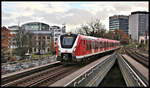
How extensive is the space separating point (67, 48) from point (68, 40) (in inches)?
28.2

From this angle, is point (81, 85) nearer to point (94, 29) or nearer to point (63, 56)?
point (63, 56)

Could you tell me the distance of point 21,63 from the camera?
56.7 ft

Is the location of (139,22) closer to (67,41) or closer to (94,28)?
(94,28)

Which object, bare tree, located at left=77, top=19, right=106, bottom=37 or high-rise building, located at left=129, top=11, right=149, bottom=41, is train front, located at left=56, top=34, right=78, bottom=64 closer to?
bare tree, located at left=77, top=19, right=106, bottom=37

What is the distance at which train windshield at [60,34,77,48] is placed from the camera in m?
18.9

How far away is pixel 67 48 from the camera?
61.7 ft

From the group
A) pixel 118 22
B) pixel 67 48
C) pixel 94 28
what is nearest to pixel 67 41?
pixel 67 48

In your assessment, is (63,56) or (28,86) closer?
(28,86)

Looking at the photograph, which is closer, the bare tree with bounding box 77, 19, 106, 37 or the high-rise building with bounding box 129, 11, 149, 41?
the bare tree with bounding box 77, 19, 106, 37

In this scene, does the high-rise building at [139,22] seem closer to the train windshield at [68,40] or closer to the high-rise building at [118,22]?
the high-rise building at [118,22]

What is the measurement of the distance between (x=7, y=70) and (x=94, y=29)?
4559 cm

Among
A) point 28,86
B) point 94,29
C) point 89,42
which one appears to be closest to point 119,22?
point 94,29

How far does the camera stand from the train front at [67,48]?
1869 cm

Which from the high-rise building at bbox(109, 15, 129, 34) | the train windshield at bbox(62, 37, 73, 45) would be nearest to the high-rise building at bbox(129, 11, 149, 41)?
the high-rise building at bbox(109, 15, 129, 34)
